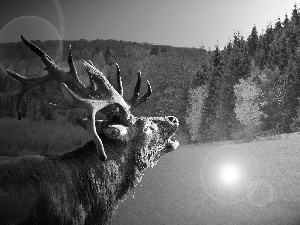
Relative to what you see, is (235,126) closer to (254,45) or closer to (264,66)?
(264,66)

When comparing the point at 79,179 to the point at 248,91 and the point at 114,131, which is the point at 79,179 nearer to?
the point at 114,131

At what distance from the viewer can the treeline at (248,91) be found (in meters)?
38.2

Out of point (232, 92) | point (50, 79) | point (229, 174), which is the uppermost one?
point (50, 79)

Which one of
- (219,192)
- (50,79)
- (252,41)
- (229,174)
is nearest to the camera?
(50,79)

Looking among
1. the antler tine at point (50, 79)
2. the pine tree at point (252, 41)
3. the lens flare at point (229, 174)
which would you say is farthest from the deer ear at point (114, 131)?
the pine tree at point (252, 41)

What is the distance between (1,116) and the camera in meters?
48.7

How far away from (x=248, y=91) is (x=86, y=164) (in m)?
37.7

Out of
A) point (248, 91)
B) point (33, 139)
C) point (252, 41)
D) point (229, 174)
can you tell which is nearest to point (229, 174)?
point (229, 174)

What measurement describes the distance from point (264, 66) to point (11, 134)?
88.8 feet

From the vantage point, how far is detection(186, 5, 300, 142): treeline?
38.2m

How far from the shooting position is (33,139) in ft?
119

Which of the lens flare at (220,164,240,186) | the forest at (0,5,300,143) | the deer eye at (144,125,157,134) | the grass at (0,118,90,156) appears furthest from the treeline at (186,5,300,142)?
the deer eye at (144,125,157,134)

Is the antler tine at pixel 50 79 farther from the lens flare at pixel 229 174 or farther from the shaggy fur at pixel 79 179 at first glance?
the lens flare at pixel 229 174

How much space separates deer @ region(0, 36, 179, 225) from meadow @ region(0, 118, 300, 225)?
5228mm
